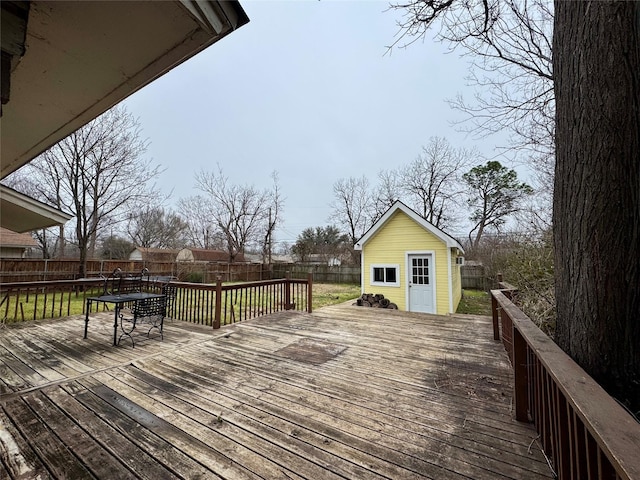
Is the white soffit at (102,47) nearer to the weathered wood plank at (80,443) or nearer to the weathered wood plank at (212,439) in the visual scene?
the weathered wood plank at (80,443)

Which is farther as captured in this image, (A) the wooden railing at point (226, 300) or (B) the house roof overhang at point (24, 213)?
(A) the wooden railing at point (226, 300)

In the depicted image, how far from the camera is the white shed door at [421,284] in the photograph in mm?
8297

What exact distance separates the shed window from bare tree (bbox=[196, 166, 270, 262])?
15.5m

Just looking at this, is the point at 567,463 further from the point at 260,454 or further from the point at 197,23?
the point at 197,23

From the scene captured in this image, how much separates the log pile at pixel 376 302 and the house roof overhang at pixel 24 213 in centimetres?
753

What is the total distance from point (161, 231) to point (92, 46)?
28.0 meters

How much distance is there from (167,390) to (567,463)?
3.15m

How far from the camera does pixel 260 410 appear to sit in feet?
7.89

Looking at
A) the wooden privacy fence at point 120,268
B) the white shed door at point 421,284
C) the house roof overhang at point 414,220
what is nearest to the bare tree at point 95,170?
the wooden privacy fence at point 120,268

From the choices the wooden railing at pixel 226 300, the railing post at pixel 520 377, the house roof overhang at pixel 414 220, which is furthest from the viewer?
the house roof overhang at pixel 414 220

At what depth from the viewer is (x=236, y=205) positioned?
22453 millimetres

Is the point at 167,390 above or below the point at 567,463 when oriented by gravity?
below

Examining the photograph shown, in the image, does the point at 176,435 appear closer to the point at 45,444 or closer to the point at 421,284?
the point at 45,444

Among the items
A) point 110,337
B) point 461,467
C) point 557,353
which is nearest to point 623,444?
point 557,353
